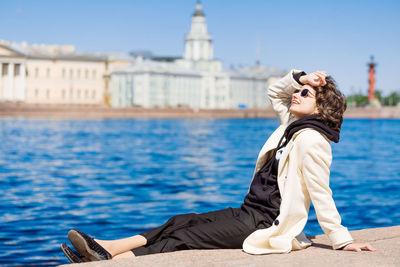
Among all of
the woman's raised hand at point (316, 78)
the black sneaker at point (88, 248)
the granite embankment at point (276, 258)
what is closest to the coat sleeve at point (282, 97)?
the woman's raised hand at point (316, 78)

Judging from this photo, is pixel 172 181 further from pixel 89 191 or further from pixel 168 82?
pixel 168 82

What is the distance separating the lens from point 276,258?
123 inches

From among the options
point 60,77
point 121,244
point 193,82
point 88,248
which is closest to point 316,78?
point 121,244

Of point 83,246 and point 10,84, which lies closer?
point 83,246

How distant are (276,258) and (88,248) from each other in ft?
2.87

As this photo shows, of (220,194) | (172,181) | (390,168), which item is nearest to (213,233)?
(220,194)

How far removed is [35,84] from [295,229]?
76.4 meters

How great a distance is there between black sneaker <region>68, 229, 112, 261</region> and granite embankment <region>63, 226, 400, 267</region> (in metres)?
0.13

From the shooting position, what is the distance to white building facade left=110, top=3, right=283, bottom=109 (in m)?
74.9

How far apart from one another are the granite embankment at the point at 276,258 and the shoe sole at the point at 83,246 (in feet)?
0.43

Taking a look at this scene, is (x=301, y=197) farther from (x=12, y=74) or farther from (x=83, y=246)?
(x=12, y=74)

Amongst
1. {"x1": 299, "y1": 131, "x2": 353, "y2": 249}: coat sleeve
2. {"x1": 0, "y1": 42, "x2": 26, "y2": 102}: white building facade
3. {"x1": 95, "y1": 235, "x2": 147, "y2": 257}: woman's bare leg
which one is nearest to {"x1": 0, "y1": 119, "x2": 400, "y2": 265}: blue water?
{"x1": 95, "y1": 235, "x2": 147, "y2": 257}: woman's bare leg

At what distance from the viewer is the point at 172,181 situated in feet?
43.6

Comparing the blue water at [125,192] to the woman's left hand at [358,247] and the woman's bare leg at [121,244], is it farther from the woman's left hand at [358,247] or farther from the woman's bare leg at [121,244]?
the woman's left hand at [358,247]
